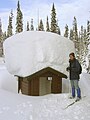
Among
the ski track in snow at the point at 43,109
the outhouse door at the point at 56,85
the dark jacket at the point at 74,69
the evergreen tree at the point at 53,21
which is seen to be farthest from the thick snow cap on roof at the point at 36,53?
the evergreen tree at the point at 53,21

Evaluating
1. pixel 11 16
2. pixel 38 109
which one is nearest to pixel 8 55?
pixel 38 109

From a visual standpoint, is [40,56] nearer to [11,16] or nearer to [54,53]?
[54,53]

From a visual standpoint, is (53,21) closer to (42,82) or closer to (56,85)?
(42,82)

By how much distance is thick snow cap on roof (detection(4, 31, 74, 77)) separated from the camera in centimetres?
1161

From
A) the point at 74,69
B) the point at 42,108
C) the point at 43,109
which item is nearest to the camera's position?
the point at 43,109

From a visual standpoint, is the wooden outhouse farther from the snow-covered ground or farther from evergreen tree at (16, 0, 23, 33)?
evergreen tree at (16, 0, 23, 33)

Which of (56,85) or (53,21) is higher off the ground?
(53,21)

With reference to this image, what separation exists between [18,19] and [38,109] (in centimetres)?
4381

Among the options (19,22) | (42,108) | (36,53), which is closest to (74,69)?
(36,53)

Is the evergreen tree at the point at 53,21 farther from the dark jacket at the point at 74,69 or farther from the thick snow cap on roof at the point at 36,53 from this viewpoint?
the dark jacket at the point at 74,69

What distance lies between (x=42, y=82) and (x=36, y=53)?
2024mm

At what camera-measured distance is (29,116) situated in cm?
784

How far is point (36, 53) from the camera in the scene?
1171 centimetres

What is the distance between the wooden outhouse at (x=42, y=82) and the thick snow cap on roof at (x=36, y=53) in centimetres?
23
